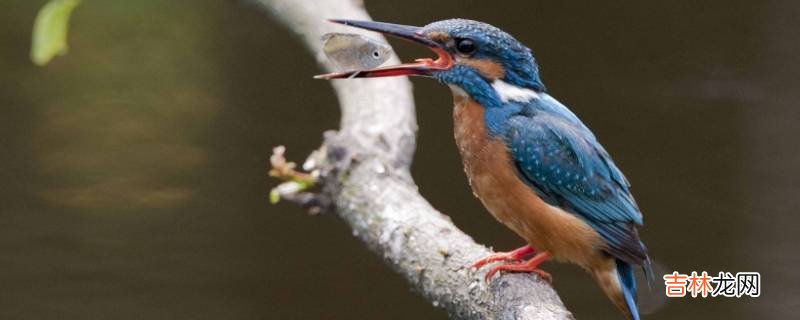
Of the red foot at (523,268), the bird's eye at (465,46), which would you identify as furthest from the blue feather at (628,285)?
the bird's eye at (465,46)

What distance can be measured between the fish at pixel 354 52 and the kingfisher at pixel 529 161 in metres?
0.03

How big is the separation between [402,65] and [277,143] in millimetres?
2361

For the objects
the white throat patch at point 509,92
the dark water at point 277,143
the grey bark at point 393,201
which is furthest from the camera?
the dark water at point 277,143

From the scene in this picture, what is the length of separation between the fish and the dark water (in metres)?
1.94

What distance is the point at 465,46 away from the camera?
2.78 metres

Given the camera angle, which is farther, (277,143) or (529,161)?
(277,143)

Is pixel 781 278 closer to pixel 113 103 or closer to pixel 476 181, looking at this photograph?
pixel 476 181

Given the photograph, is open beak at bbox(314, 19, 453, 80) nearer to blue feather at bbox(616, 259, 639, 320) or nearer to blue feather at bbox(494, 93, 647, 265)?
blue feather at bbox(494, 93, 647, 265)

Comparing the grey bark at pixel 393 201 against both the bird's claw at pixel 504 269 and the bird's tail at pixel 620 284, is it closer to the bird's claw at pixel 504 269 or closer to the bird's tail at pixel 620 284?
the bird's claw at pixel 504 269

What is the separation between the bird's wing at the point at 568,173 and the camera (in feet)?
9.07

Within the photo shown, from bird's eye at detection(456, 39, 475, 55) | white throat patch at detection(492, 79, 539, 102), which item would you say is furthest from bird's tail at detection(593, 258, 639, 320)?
bird's eye at detection(456, 39, 475, 55)

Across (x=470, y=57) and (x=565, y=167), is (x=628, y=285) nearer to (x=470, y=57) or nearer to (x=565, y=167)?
(x=565, y=167)

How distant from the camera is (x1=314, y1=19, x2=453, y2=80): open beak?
269 cm

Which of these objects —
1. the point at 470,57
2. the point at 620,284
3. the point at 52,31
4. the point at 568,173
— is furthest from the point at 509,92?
the point at 52,31
